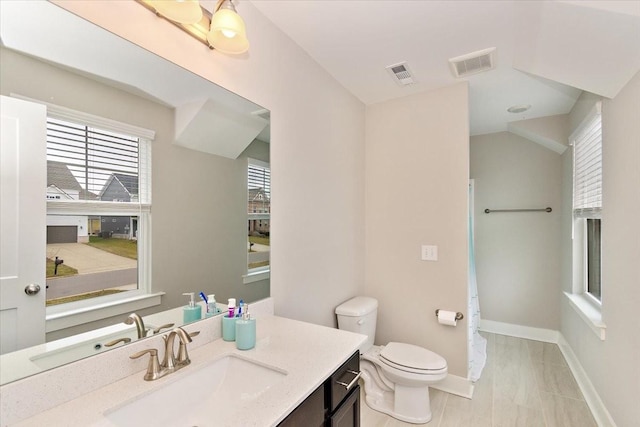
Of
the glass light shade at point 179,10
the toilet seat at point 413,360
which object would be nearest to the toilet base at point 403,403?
the toilet seat at point 413,360

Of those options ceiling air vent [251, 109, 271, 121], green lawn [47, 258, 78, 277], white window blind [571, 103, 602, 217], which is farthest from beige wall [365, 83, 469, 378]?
green lawn [47, 258, 78, 277]

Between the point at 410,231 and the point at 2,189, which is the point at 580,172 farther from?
the point at 2,189

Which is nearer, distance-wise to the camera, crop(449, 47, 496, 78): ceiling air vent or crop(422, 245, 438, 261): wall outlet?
crop(449, 47, 496, 78): ceiling air vent

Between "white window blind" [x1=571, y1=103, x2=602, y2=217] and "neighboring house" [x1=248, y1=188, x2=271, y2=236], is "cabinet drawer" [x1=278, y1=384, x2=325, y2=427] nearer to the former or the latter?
"neighboring house" [x1=248, y1=188, x2=271, y2=236]

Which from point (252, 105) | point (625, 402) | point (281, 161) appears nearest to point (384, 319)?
point (625, 402)

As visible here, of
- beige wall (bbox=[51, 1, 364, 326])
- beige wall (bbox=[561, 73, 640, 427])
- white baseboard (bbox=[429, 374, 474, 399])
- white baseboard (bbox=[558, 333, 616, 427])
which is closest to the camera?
beige wall (bbox=[51, 1, 364, 326])

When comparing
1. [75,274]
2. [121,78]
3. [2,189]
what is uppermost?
[121,78]

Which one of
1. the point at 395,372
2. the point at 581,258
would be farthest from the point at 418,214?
the point at 581,258

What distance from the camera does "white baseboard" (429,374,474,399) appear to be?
7.39ft

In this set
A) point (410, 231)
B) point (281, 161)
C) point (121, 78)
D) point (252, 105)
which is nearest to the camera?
point (121, 78)

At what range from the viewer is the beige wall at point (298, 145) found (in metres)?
1.17

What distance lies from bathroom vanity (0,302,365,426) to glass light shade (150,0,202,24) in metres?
1.16

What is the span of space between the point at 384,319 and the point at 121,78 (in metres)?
2.51

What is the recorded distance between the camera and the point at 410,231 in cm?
254
